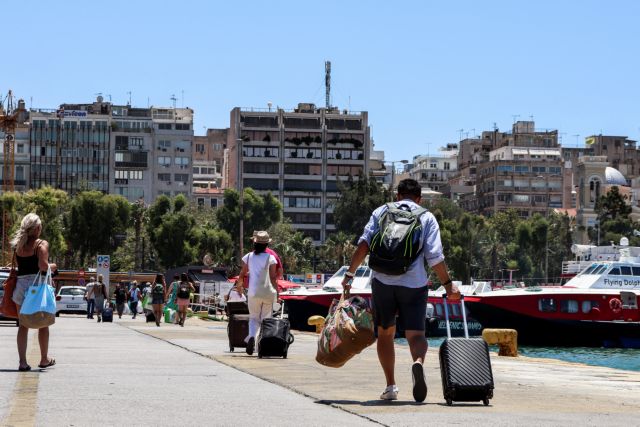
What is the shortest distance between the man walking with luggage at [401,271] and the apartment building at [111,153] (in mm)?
159245

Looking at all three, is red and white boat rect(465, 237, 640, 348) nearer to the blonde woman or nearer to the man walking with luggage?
the blonde woman

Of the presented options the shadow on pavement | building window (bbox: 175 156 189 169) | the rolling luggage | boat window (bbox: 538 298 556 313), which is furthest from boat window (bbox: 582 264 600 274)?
building window (bbox: 175 156 189 169)

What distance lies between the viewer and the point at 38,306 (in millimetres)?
14062

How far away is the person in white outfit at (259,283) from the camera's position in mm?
18156

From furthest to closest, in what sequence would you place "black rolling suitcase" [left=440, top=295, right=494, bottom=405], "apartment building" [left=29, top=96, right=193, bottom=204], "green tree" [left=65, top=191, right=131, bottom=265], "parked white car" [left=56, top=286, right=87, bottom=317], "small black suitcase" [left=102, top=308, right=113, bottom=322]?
1. "apartment building" [left=29, top=96, right=193, bottom=204]
2. "green tree" [left=65, top=191, right=131, bottom=265]
3. "parked white car" [left=56, top=286, right=87, bottom=317]
4. "small black suitcase" [left=102, top=308, right=113, bottom=322]
5. "black rolling suitcase" [left=440, top=295, right=494, bottom=405]

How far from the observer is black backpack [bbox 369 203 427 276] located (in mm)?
10906

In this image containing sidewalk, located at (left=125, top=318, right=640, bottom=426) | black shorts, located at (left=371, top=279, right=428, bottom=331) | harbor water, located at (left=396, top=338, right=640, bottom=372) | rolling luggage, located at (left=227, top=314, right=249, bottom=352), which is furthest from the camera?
harbor water, located at (left=396, top=338, right=640, bottom=372)

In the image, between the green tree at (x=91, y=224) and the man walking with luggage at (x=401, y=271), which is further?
the green tree at (x=91, y=224)

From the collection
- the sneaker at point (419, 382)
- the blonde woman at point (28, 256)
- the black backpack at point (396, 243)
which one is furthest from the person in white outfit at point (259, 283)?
the sneaker at point (419, 382)

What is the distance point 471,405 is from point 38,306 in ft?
17.4

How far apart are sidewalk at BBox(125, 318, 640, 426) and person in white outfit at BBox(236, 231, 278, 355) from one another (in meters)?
0.52

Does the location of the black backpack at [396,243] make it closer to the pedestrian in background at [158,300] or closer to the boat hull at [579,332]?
the pedestrian in background at [158,300]

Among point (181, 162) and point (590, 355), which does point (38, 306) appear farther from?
point (181, 162)

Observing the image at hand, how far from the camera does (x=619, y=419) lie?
980 cm
